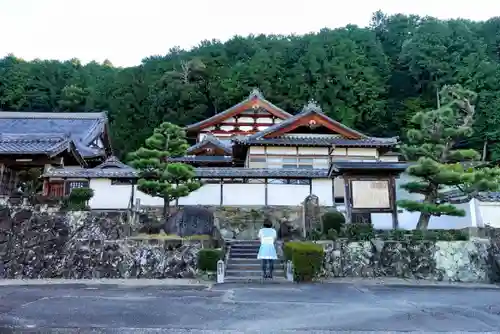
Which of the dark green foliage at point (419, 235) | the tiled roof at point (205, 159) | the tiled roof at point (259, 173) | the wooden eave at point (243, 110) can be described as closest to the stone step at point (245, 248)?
the dark green foliage at point (419, 235)

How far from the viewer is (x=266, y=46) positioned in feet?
199

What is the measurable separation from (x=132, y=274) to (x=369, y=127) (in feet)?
127

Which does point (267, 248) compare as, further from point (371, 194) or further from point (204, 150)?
point (204, 150)

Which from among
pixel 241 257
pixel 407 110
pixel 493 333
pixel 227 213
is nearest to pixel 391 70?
pixel 407 110

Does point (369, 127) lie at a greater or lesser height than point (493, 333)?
greater

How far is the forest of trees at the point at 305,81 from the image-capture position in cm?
4662

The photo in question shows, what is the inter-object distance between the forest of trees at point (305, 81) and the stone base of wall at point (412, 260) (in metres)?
31.0

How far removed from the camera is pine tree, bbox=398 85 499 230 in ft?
47.3

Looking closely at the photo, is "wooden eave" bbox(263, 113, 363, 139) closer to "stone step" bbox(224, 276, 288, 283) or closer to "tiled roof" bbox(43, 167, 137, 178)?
"tiled roof" bbox(43, 167, 137, 178)

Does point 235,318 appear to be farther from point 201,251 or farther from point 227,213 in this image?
point 227,213

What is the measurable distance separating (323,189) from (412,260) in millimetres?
6993

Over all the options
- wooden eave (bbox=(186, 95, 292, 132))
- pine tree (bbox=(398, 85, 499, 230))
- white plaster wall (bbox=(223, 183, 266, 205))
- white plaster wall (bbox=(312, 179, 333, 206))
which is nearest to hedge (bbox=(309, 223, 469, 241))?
pine tree (bbox=(398, 85, 499, 230))

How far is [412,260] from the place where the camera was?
1406 centimetres

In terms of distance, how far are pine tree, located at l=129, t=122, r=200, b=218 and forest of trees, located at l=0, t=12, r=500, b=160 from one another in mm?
28081
